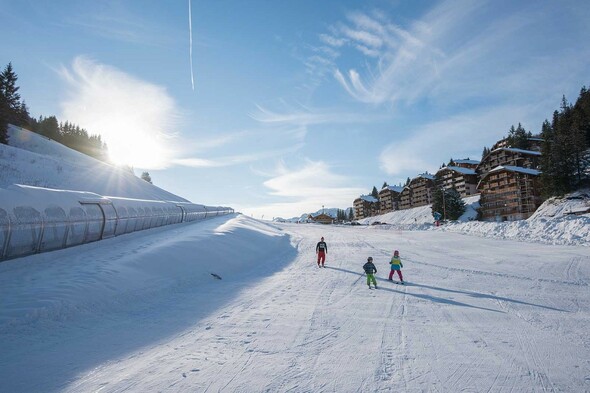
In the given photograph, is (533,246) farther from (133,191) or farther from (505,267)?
(133,191)

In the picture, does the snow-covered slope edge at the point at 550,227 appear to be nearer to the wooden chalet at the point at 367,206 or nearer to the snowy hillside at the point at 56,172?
the snowy hillside at the point at 56,172

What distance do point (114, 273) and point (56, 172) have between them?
135ft

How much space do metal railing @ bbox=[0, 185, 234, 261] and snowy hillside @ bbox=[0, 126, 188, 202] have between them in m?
16.7

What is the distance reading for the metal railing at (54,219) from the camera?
1190cm

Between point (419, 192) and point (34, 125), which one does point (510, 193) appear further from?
point (34, 125)

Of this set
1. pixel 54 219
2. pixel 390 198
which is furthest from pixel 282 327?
pixel 390 198

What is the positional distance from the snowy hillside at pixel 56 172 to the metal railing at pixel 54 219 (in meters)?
16.7

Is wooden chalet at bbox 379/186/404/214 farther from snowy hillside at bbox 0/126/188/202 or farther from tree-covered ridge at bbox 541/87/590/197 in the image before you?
snowy hillside at bbox 0/126/188/202

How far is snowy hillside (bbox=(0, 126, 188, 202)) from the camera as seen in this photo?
38.9 m

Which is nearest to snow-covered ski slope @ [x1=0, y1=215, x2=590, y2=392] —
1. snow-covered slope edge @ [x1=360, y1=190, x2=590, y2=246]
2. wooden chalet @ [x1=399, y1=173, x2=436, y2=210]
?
snow-covered slope edge @ [x1=360, y1=190, x2=590, y2=246]

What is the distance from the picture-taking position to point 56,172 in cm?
4375

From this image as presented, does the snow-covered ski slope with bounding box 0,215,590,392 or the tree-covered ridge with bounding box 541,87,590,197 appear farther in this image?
the tree-covered ridge with bounding box 541,87,590,197

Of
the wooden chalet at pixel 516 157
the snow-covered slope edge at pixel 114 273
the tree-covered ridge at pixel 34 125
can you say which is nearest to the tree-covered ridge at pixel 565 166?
the wooden chalet at pixel 516 157

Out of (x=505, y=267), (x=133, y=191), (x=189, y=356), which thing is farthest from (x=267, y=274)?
(x=133, y=191)
